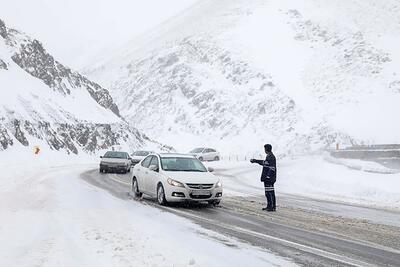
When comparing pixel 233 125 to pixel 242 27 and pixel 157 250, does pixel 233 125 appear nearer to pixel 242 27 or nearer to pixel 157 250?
pixel 242 27

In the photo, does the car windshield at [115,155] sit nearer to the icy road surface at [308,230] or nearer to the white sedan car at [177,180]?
the icy road surface at [308,230]

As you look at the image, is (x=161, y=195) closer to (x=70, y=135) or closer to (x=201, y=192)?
(x=201, y=192)

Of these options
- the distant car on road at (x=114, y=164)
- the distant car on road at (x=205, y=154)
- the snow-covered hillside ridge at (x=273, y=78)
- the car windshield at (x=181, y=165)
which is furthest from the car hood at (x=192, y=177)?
the snow-covered hillside ridge at (x=273, y=78)

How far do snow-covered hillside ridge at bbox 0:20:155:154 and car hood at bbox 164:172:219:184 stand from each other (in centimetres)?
3417

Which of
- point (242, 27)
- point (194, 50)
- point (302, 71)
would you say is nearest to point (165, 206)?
point (302, 71)

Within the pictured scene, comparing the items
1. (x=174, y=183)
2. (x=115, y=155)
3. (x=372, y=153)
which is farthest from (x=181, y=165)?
(x=372, y=153)

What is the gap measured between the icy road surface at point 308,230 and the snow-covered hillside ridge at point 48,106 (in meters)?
35.3

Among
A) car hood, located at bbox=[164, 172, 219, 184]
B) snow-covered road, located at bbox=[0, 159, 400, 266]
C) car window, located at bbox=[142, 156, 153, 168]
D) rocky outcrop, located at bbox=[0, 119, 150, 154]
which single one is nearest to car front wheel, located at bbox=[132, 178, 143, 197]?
car window, located at bbox=[142, 156, 153, 168]

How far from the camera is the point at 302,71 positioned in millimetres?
89000

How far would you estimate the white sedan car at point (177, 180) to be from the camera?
1383cm

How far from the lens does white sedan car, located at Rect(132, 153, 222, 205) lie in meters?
13.8

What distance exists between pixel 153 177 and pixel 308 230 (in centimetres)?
581

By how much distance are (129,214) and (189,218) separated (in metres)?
1.41

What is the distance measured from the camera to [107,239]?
28.5ft
